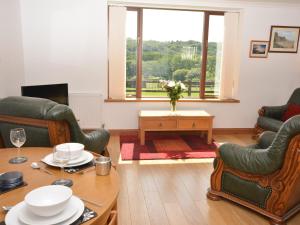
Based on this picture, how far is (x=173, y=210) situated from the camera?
9.00 ft

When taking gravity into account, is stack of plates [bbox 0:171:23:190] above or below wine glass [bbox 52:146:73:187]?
below

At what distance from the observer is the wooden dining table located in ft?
4.08

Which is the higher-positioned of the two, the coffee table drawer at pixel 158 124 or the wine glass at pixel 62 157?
the wine glass at pixel 62 157

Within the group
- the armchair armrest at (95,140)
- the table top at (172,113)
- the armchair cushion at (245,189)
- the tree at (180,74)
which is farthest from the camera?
the tree at (180,74)

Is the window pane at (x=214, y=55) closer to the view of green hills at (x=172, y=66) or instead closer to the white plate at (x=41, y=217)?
the view of green hills at (x=172, y=66)

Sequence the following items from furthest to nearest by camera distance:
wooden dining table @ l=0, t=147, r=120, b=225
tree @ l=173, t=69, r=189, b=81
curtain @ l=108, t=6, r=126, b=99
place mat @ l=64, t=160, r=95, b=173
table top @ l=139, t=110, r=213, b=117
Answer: tree @ l=173, t=69, r=189, b=81 → curtain @ l=108, t=6, r=126, b=99 → table top @ l=139, t=110, r=213, b=117 → place mat @ l=64, t=160, r=95, b=173 → wooden dining table @ l=0, t=147, r=120, b=225

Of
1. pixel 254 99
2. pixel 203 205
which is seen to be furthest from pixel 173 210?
pixel 254 99

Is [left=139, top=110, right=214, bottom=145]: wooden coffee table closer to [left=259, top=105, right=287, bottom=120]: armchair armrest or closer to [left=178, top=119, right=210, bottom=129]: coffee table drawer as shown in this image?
[left=178, top=119, right=210, bottom=129]: coffee table drawer

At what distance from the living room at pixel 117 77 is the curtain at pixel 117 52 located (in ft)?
0.13

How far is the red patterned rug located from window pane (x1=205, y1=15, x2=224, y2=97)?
1.02 m

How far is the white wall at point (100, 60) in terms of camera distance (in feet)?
15.3

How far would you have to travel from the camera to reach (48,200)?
114 cm

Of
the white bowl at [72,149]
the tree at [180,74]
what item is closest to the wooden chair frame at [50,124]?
the white bowl at [72,149]

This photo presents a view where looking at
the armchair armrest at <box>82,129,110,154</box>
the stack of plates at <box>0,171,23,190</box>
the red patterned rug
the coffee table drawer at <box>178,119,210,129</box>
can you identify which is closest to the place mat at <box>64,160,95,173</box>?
the stack of plates at <box>0,171,23,190</box>
